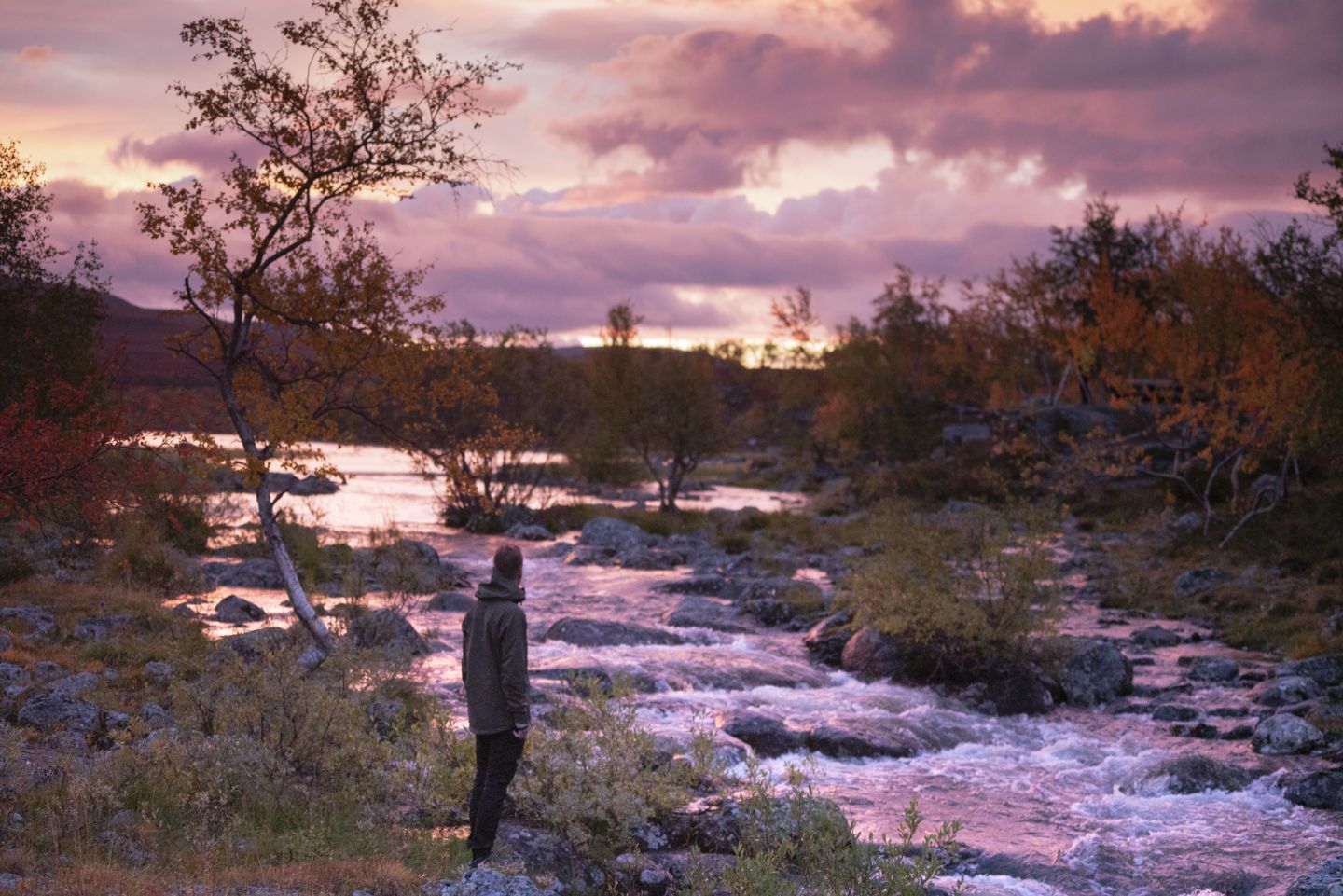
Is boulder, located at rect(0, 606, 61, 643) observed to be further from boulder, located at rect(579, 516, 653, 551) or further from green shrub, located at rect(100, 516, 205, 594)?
boulder, located at rect(579, 516, 653, 551)

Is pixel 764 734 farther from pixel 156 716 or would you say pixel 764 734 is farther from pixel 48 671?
pixel 48 671

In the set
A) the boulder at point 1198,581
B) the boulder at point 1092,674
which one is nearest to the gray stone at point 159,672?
the boulder at point 1092,674

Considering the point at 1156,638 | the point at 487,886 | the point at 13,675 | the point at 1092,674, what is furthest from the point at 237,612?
the point at 1156,638

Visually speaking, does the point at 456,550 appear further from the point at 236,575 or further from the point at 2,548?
the point at 2,548

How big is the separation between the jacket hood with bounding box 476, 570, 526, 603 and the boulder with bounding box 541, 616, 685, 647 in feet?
42.0

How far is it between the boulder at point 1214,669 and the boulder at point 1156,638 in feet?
8.47

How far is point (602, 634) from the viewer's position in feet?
75.7

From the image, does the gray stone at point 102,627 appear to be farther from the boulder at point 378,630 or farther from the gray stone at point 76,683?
the boulder at point 378,630

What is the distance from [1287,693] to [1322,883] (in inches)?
382

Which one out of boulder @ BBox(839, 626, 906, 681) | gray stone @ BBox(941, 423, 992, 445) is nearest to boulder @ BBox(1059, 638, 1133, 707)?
boulder @ BBox(839, 626, 906, 681)

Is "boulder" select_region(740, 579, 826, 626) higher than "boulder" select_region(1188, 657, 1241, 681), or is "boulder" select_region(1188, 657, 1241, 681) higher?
"boulder" select_region(740, 579, 826, 626)

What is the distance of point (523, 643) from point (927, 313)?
77.2 metres

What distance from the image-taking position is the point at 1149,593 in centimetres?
2867

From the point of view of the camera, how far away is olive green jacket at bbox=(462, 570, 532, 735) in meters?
9.74
